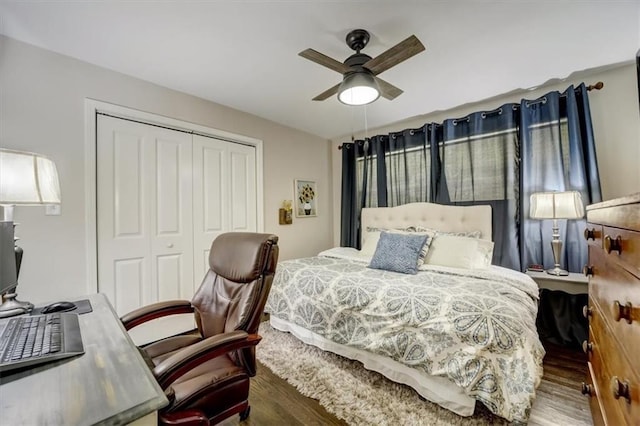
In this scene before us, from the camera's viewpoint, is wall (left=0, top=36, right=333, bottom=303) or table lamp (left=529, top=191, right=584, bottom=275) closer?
wall (left=0, top=36, right=333, bottom=303)

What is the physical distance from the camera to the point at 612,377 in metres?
0.91

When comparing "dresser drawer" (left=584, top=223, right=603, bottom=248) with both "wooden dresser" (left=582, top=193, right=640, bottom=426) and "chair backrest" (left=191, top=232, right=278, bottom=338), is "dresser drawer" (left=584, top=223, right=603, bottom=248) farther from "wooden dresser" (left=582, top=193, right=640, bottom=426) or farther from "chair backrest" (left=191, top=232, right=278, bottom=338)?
"chair backrest" (left=191, top=232, right=278, bottom=338)

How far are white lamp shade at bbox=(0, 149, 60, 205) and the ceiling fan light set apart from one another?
1.77m

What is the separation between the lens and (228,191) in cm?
315

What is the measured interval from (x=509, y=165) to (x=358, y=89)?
1.94m

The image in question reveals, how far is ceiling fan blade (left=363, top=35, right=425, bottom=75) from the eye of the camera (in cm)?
158

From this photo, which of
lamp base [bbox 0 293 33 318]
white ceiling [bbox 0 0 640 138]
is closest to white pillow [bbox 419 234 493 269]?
white ceiling [bbox 0 0 640 138]

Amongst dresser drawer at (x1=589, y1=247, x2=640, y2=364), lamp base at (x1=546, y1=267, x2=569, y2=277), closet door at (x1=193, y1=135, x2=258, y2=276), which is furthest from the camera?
closet door at (x1=193, y1=135, x2=258, y2=276)

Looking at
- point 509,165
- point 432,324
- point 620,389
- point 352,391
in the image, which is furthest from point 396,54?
point 352,391

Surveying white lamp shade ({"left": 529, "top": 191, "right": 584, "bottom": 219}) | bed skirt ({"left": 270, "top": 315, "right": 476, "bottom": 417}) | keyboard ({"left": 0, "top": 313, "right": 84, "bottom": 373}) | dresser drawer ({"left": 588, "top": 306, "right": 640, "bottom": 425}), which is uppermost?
white lamp shade ({"left": 529, "top": 191, "right": 584, "bottom": 219})

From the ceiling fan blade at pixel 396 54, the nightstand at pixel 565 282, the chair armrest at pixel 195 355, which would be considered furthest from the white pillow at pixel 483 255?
the chair armrest at pixel 195 355

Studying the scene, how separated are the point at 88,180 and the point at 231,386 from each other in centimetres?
210

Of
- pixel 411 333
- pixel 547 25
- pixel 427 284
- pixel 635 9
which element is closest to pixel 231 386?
pixel 411 333

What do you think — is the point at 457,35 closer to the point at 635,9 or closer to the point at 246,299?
the point at 635,9
